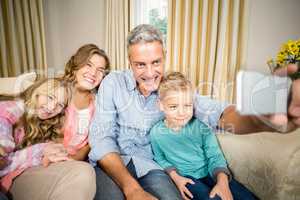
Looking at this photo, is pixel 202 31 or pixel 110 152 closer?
pixel 110 152

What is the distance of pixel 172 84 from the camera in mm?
958

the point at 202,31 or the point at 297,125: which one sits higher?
the point at 202,31

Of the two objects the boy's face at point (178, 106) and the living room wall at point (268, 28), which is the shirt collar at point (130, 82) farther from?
the living room wall at point (268, 28)

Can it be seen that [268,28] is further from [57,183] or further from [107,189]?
[57,183]

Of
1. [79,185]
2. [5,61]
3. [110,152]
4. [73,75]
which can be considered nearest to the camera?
[79,185]

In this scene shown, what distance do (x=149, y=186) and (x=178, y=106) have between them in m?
0.31

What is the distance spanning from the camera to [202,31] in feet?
7.22

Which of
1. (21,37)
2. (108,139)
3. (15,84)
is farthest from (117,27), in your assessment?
(108,139)

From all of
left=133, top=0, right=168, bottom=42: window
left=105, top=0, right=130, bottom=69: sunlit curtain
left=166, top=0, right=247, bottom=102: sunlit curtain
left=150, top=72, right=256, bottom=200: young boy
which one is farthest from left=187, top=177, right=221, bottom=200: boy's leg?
left=133, top=0, right=168, bottom=42: window

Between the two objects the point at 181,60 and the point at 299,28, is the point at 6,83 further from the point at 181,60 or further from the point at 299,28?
the point at 299,28

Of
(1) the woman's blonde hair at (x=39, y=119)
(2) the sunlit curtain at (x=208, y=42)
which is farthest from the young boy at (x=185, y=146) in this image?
(2) the sunlit curtain at (x=208, y=42)

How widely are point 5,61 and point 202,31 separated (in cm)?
163

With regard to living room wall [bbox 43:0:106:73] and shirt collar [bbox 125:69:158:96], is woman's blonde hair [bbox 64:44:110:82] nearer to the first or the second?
shirt collar [bbox 125:69:158:96]

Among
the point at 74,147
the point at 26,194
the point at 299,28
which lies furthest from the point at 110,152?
the point at 299,28
